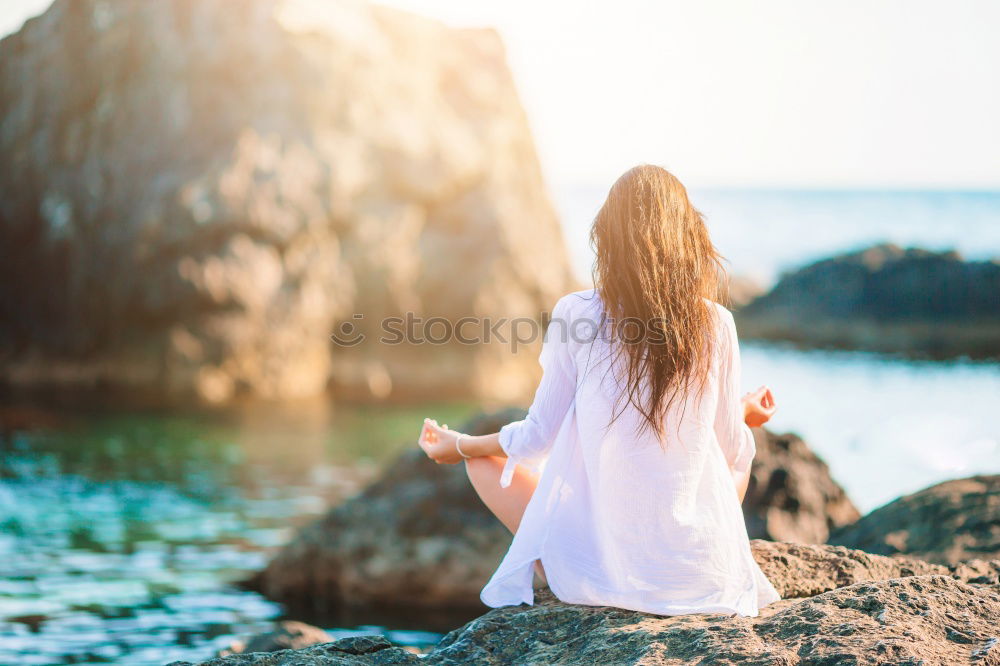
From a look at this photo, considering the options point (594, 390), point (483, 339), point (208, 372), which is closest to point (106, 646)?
point (594, 390)

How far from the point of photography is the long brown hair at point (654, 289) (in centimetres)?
324

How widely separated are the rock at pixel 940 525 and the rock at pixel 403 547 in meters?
2.44

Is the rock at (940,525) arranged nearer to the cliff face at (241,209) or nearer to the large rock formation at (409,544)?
the large rock formation at (409,544)

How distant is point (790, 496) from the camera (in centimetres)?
643

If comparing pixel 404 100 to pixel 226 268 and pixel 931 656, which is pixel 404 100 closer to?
pixel 226 268

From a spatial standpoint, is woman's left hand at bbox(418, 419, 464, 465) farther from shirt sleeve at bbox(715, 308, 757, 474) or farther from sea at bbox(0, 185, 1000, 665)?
sea at bbox(0, 185, 1000, 665)

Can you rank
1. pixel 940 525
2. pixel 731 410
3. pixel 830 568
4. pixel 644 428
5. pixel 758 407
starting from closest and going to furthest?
pixel 644 428 < pixel 731 410 < pixel 758 407 < pixel 830 568 < pixel 940 525

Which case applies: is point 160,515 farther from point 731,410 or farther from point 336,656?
point 731,410

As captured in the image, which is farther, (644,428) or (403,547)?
(403,547)

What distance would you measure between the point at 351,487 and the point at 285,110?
803cm

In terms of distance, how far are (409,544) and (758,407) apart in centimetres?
404

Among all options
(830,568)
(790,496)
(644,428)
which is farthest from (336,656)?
(790,496)

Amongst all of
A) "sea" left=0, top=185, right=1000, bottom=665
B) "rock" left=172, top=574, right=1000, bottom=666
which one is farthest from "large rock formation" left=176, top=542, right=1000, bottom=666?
"sea" left=0, top=185, right=1000, bottom=665

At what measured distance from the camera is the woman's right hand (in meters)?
3.67
